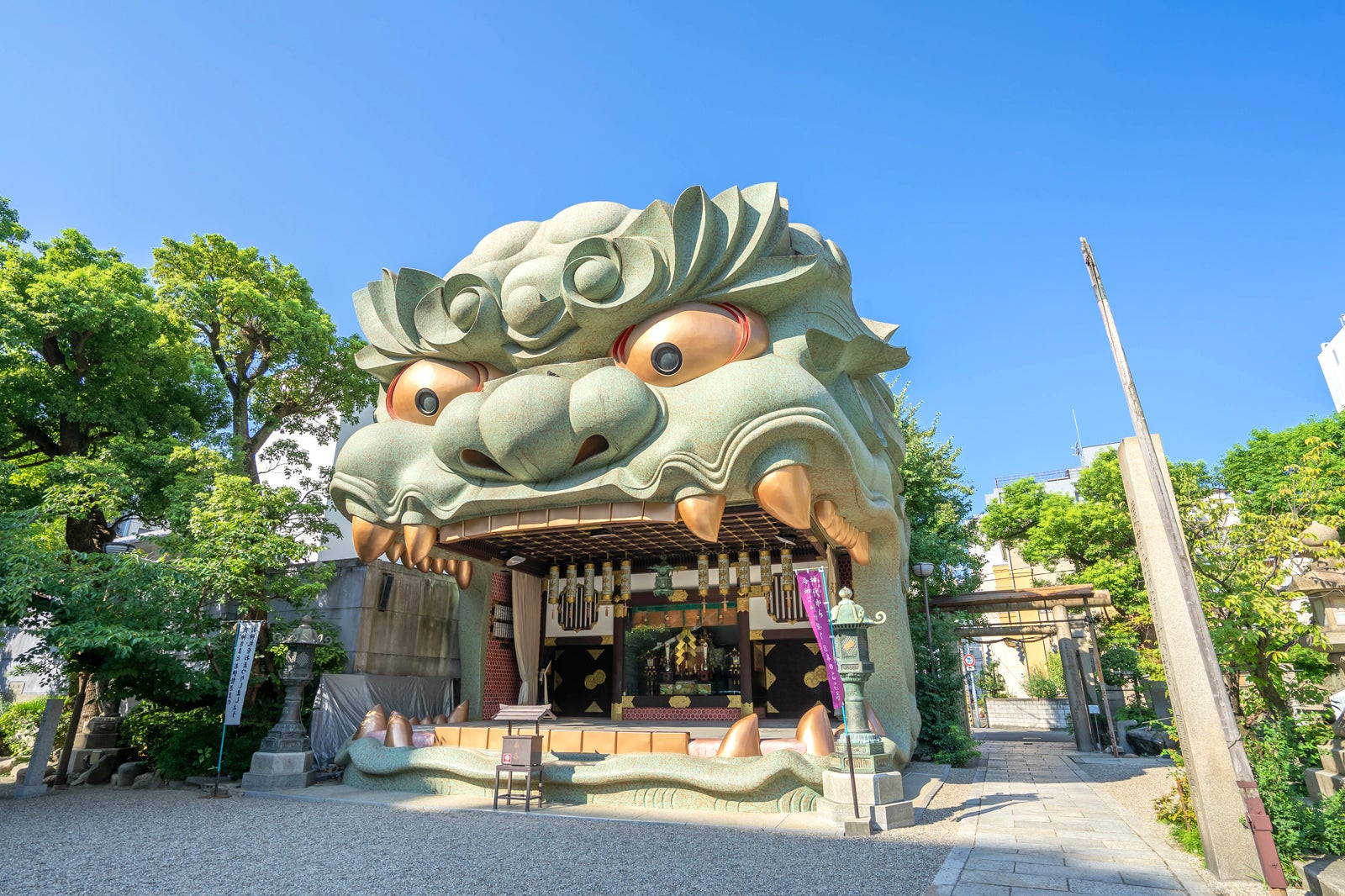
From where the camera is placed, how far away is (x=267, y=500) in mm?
13312

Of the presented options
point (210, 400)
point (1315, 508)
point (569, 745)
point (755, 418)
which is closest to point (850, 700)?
point (755, 418)

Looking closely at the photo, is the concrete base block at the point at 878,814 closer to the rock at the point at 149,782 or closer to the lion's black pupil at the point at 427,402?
the lion's black pupil at the point at 427,402

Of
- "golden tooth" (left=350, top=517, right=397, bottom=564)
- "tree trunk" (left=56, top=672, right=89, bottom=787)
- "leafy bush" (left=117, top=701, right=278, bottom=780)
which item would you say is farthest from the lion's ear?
"tree trunk" (left=56, top=672, right=89, bottom=787)

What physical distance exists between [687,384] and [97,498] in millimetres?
10474

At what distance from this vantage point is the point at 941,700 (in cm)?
1521

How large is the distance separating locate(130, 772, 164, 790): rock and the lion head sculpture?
547 cm

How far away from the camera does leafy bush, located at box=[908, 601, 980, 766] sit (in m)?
14.6

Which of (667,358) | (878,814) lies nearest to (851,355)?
(667,358)

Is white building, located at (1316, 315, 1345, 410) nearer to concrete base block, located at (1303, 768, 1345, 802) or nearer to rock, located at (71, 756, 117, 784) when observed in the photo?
concrete base block, located at (1303, 768, 1345, 802)

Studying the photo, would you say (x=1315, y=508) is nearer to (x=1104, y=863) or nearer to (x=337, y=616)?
(x=1104, y=863)

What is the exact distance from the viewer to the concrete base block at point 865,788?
801 centimetres

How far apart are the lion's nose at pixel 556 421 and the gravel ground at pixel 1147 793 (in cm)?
709

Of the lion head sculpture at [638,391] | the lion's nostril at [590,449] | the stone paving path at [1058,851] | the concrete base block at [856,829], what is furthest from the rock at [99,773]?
the stone paving path at [1058,851]

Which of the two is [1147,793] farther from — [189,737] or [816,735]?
[189,737]
